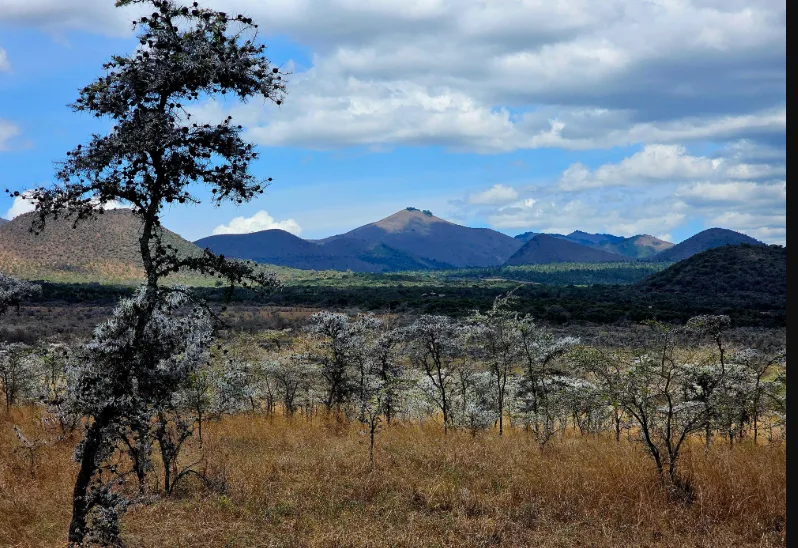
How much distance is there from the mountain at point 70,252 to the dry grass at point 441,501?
11293 cm

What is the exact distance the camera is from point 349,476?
374 inches

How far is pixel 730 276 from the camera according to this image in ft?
363

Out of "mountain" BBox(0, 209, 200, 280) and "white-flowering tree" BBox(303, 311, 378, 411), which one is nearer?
"white-flowering tree" BBox(303, 311, 378, 411)

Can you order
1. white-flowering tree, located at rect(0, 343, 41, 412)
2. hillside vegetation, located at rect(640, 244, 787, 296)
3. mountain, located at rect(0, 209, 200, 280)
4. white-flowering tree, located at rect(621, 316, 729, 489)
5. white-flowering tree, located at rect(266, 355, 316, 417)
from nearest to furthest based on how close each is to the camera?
1. white-flowering tree, located at rect(621, 316, 729, 489)
2. white-flowering tree, located at rect(0, 343, 41, 412)
3. white-flowering tree, located at rect(266, 355, 316, 417)
4. hillside vegetation, located at rect(640, 244, 787, 296)
5. mountain, located at rect(0, 209, 200, 280)

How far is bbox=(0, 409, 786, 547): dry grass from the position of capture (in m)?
7.04

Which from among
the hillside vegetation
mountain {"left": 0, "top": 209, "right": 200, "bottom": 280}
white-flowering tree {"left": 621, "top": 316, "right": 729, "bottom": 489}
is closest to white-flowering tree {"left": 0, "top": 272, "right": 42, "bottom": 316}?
white-flowering tree {"left": 621, "top": 316, "right": 729, "bottom": 489}

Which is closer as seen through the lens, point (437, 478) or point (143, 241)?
point (143, 241)

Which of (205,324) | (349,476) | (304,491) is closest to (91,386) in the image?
(205,324)

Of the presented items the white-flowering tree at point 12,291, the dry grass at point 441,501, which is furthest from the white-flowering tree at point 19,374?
the dry grass at point 441,501

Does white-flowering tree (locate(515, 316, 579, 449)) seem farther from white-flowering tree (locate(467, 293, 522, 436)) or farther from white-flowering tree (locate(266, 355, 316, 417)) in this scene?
white-flowering tree (locate(266, 355, 316, 417))

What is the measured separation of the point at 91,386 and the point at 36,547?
7.19 feet

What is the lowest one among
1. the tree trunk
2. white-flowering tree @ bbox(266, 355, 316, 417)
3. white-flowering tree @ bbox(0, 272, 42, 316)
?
white-flowering tree @ bbox(266, 355, 316, 417)

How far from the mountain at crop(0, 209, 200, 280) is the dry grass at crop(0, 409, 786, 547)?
11293 centimetres

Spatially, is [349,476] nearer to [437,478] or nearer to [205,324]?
[437,478]
